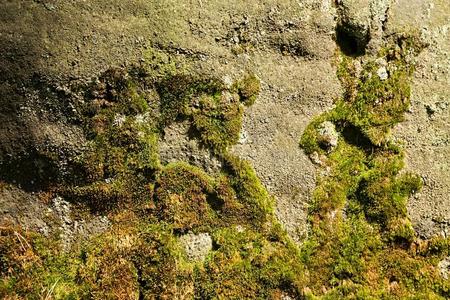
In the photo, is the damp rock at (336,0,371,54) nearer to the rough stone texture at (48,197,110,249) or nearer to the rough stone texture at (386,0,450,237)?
the rough stone texture at (386,0,450,237)

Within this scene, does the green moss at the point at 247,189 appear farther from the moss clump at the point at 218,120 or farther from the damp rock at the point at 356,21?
the damp rock at the point at 356,21

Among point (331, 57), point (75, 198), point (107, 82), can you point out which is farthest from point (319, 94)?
point (75, 198)

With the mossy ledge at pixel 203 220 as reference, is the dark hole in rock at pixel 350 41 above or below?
above

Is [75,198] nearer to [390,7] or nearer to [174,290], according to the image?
[174,290]

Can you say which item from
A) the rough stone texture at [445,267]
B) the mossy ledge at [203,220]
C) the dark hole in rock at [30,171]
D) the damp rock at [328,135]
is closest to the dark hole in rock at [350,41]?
the mossy ledge at [203,220]

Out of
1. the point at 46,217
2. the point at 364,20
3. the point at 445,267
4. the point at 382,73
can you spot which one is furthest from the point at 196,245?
the point at 364,20

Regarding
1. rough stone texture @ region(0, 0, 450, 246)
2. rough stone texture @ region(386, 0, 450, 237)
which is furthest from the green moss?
rough stone texture @ region(386, 0, 450, 237)
